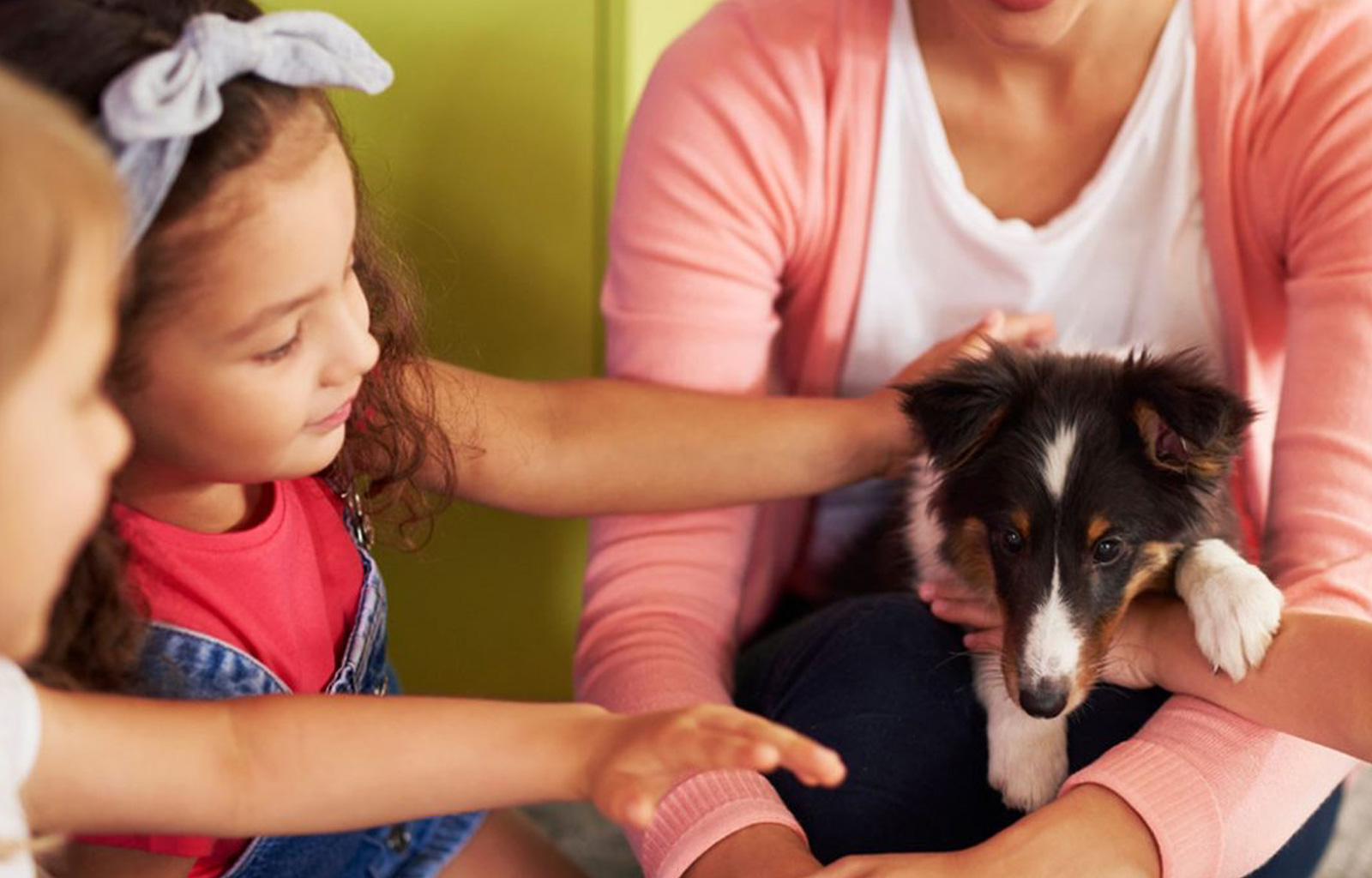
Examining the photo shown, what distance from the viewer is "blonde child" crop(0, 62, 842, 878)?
83 centimetres

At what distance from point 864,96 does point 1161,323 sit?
0.45m

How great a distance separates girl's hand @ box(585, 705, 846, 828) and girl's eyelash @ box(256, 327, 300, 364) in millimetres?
400

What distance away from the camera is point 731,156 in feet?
5.72

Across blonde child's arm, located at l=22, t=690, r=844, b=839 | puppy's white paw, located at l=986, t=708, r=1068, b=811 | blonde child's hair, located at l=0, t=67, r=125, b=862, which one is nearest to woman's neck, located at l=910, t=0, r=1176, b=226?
puppy's white paw, located at l=986, t=708, r=1068, b=811

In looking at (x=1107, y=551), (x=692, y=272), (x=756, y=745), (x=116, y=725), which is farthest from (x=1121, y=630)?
(x=116, y=725)

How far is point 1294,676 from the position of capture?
142 centimetres

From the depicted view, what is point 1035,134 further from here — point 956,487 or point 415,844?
point 415,844

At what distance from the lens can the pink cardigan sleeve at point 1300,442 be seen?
144 centimetres

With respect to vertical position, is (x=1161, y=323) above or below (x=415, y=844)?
above

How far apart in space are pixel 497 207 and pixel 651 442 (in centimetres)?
61

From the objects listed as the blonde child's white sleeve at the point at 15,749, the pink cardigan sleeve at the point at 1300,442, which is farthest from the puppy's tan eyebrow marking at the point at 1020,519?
the blonde child's white sleeve at the point at 15,749

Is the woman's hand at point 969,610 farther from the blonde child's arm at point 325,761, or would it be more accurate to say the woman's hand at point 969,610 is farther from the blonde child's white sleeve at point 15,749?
the blonde child's white sleeve at point 15,749

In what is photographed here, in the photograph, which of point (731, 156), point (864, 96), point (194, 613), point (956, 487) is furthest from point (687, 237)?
point (194, 613)

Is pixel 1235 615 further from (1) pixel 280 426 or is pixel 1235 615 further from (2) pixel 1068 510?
(1) pixel 280 426
